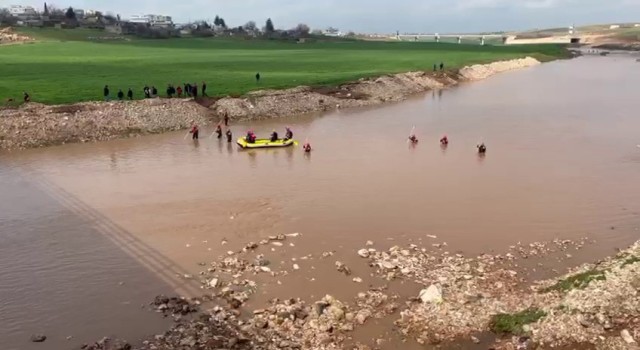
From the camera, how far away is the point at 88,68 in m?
63.4

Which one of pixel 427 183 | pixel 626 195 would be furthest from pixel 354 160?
pixel 626 195

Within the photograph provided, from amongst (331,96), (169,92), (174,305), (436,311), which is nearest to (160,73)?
(169,92)

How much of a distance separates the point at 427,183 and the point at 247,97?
26181 millimetres

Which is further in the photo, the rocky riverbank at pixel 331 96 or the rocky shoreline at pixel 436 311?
the rocky riverbank at pixel 331 96

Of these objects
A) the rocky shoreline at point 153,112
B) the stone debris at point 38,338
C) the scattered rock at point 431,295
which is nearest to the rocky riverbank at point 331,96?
the rocky shoreline at point 153,112

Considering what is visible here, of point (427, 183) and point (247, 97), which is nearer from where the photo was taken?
point (427, 183)

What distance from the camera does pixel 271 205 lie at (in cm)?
2339

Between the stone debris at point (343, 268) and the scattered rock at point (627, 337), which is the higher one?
the scattered rock at point (627, 337)

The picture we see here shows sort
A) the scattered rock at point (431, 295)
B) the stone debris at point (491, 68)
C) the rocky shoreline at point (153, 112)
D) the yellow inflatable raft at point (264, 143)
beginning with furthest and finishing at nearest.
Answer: the stone debris at point (491, 68) → the rocky shoreline at point (153, 112) → the yellow inflatable raft at point (264, 143) → the scattered rock at point (431, 295)

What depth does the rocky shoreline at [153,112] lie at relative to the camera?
37.0 metres

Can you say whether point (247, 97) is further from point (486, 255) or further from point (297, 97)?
point (486, 255)

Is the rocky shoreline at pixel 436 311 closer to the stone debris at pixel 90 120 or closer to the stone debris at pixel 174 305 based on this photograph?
the stone debris at pixel 174 305

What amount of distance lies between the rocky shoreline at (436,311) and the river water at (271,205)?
0.74 metres

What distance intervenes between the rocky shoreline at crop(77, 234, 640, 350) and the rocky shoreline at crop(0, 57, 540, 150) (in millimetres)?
25358
